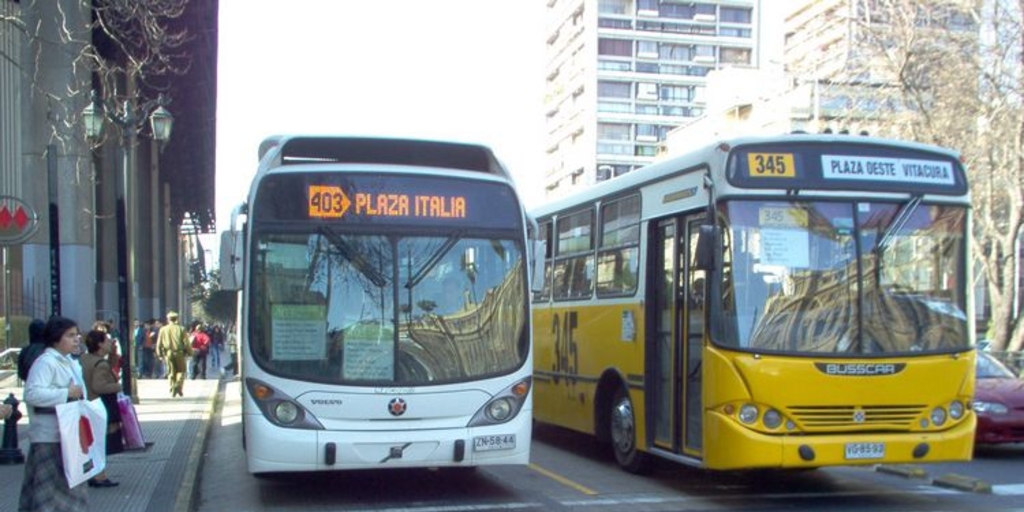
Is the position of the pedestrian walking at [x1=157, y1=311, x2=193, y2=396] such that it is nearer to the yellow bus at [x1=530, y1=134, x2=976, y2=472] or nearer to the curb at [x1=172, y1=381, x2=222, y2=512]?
the curb at [x1=172, y1=381, x2=222, y2=512]

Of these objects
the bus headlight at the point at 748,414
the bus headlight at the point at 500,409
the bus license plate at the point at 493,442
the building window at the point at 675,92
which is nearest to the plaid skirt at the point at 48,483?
the bus license plate at the point at 493,442

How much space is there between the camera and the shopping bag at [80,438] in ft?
23.3

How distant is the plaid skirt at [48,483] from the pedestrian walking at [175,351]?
Answer: 44.8ft

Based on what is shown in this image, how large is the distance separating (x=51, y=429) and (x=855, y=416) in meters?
6.33

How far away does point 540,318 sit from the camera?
14172mm

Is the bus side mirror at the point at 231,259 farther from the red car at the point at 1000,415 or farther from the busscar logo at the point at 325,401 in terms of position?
the red car at the point at 1000,415

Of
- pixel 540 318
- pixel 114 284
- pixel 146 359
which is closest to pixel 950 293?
pixel 540 318

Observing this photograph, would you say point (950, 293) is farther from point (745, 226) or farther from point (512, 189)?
point (512, 189)

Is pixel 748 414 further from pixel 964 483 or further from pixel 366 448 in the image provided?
pixel 964 483

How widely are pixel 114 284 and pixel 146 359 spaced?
15467 millimetres

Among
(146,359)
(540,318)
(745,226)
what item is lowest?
(146,359)

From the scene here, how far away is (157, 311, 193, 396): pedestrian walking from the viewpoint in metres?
20.6

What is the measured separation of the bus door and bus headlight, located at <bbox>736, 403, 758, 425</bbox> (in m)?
0.73

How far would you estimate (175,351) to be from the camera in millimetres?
20672
